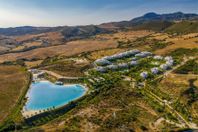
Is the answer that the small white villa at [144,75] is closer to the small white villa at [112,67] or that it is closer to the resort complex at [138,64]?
the resort complex at [138,64]

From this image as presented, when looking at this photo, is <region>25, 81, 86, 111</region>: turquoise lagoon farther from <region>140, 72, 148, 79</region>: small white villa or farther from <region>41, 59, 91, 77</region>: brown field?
<region>140, 72, 148, 79</region>: small white villa

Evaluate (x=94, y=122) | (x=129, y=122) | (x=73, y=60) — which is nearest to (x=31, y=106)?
(x=94, y=122)

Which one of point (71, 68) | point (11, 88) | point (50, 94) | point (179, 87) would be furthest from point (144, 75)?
point (11, 88)

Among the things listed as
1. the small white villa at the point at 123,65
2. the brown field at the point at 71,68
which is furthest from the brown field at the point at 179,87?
the brown field at the point at 71,68

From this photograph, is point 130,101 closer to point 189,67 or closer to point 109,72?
point 109,72

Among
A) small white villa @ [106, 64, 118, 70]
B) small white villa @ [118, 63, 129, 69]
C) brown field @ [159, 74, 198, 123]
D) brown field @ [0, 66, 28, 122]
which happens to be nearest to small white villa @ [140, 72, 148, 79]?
brown field @ [159, 74, 198, 123]
